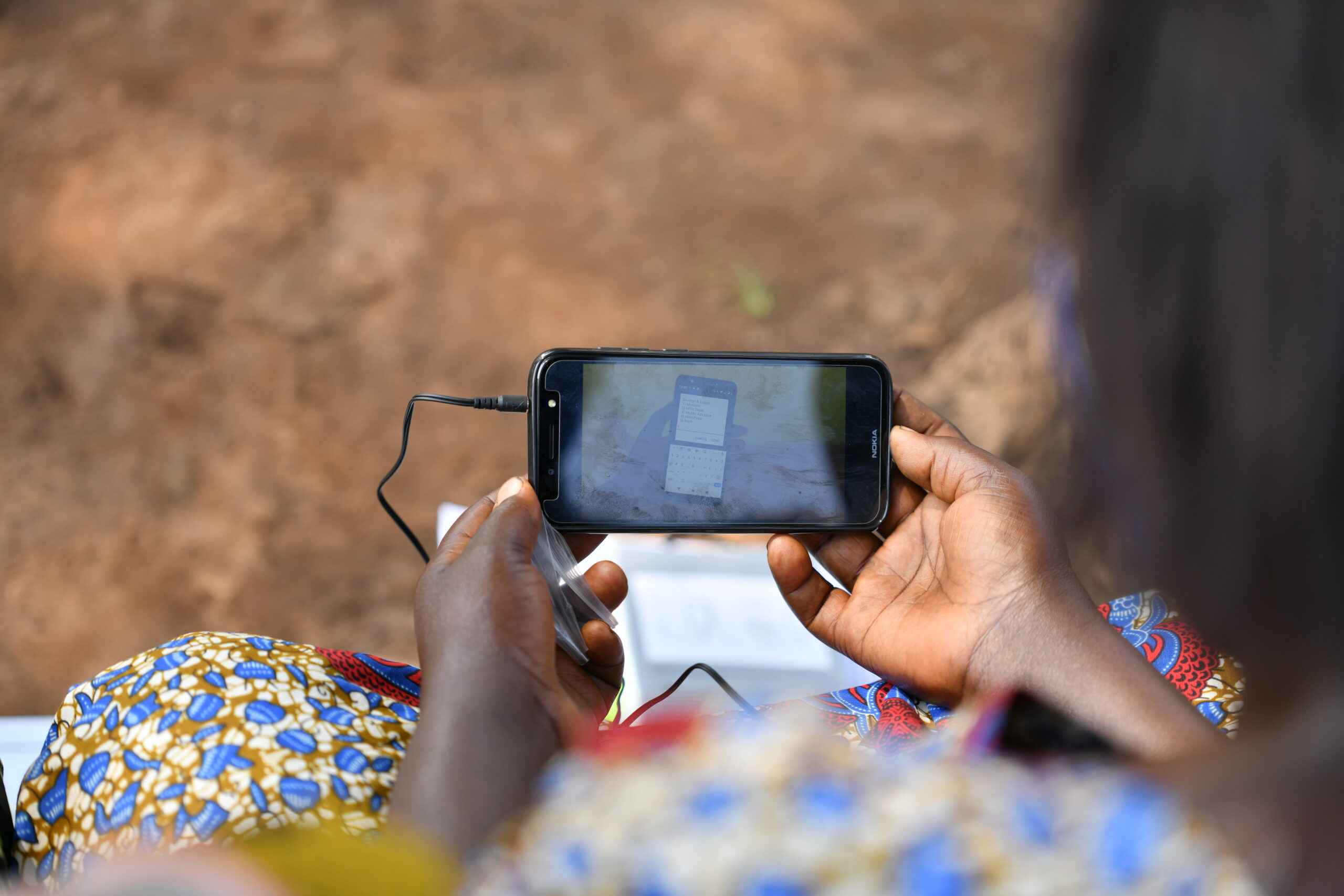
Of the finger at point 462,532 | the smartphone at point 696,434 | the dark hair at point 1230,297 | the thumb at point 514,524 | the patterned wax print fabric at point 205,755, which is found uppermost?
the dark hair at point 1230,297

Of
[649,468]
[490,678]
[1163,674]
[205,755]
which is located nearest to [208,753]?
[205,755]

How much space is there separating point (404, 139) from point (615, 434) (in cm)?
240

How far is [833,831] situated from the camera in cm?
39

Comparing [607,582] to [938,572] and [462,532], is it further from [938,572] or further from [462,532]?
[938,572]

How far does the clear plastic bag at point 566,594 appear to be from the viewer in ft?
3.31

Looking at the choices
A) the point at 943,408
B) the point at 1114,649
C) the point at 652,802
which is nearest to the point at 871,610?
the point at 1114,649

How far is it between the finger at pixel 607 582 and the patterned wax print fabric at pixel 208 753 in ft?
0.89

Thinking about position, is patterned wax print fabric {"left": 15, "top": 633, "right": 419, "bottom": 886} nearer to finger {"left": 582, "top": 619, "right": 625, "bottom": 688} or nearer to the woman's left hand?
the woman's left hand

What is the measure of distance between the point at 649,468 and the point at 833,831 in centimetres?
77

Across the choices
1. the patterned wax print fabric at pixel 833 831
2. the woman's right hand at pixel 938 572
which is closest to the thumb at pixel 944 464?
the woman's right hand at pixel 938 572

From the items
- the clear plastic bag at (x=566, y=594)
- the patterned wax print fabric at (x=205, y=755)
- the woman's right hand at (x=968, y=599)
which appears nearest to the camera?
the patterned wax print fabric at (x=205, y=755)

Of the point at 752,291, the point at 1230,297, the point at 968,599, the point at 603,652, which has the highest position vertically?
the point at 1230,297

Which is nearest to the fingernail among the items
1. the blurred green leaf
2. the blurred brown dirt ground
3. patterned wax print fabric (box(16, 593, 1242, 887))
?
patterned wax print fabric (box(16, 593, 1242, 887))

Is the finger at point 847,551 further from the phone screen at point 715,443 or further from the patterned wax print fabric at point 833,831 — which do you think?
the patterned wax print fabric at point 833,831
